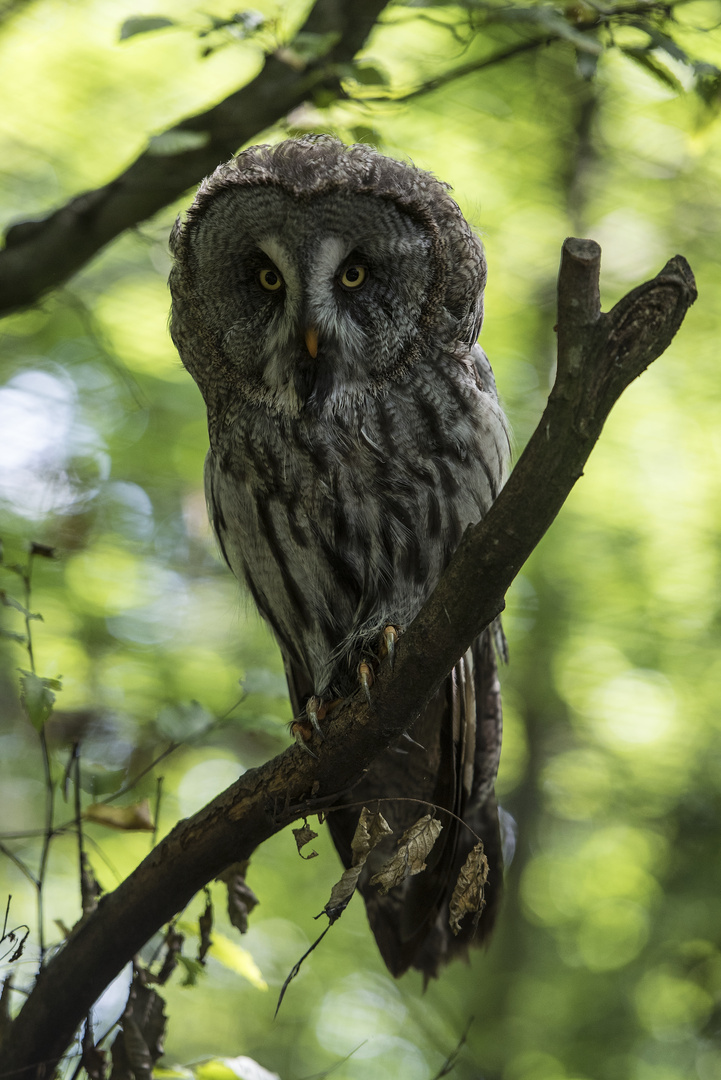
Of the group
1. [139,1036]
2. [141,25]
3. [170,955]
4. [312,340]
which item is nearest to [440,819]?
[170,955]

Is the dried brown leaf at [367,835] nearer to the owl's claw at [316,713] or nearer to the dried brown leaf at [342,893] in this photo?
the dried brown leaf at [342,893]

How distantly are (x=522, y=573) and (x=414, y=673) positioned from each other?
263 cm

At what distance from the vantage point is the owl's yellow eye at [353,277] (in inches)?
72.9

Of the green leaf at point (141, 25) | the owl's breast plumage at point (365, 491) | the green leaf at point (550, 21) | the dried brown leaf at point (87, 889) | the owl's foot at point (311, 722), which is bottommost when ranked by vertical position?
the dried brown leaf at point (87, 889)

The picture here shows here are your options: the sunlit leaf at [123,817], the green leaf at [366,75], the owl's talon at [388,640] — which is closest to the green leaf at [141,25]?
the green leaf at [366,75]

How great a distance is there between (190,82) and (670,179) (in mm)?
2132

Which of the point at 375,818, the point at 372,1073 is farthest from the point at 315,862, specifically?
the point at 375,818

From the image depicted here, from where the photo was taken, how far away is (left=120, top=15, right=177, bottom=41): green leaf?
5.95 ft

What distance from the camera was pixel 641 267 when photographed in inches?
156

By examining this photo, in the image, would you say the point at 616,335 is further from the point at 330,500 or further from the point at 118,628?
the point at 118,628

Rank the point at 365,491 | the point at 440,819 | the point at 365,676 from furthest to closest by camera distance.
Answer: the point at 440,819 < the point at 365,491 < the point at 365,676

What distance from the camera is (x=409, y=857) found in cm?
150

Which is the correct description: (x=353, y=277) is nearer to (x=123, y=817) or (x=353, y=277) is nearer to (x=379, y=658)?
(x=379, y=658)

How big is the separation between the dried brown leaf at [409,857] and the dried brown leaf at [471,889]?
0.09 metres
